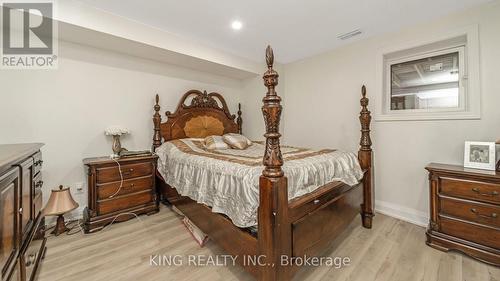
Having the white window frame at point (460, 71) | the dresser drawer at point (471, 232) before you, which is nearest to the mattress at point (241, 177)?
the dresser drawer at point (471, 232)

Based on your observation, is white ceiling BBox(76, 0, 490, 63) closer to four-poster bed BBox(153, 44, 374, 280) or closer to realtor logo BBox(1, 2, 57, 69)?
realtor logo BBox(1, 2, 57, 69)

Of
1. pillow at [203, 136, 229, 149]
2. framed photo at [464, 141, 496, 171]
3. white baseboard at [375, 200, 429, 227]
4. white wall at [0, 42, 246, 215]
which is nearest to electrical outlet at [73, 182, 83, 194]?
white wall at [0, 42, 246, 215]

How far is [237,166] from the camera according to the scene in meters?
1.64

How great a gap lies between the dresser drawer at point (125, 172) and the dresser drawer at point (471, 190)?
330 centimetres

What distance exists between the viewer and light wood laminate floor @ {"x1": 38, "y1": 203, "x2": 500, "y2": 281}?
159cm

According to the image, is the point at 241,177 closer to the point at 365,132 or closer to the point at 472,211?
the point at 365,132

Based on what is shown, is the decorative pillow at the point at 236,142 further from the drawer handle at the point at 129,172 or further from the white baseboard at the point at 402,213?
the white baseboard at the point at 402,213

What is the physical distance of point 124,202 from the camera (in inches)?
97.3

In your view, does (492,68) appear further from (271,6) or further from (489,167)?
(271,6)

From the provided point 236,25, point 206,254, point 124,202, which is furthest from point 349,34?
point 124,202

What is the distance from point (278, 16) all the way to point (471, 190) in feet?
8.36


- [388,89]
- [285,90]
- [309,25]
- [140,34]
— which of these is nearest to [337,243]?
[388,89]

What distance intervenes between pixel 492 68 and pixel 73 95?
15.5 feet

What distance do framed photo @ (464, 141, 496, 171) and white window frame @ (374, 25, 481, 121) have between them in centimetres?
33
